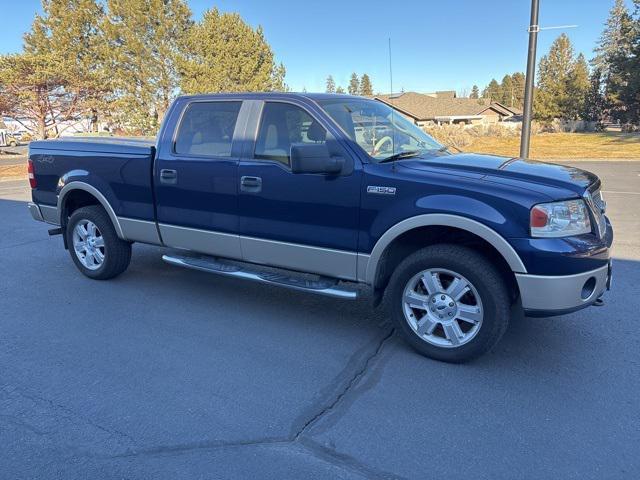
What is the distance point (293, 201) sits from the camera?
421cm

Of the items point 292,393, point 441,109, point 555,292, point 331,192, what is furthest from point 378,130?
point 441,109

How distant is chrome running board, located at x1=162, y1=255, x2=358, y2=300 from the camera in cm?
411

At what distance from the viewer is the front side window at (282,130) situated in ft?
14.1

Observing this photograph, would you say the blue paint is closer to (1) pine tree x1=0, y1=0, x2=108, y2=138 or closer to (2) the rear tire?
(2) the rear tire

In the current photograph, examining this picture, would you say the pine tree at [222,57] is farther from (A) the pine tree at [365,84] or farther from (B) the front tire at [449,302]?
(A) the pine tree at [365,84]

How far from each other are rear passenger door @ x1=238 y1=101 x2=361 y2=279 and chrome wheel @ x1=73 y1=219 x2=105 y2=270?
82.1 inches

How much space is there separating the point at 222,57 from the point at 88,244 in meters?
26.3

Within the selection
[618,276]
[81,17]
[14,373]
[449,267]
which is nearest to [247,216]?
[449,267]

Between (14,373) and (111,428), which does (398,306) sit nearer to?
(111,428)

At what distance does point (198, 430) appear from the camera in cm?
299

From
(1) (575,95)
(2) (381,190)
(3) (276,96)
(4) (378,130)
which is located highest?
(1) (575,95)

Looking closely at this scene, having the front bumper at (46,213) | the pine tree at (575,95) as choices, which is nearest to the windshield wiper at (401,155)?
the front bumper at (46,213)

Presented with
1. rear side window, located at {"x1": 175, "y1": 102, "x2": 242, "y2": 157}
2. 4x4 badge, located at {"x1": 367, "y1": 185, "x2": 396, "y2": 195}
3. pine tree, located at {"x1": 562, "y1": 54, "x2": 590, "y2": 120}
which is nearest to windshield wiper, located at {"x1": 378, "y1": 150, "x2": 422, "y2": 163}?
4x4 badge, located at {"x1": 367, "y1": 185, "x2": 396, "y2": 195}

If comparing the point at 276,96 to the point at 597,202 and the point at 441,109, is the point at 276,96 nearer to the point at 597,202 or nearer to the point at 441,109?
the point at 597,202
